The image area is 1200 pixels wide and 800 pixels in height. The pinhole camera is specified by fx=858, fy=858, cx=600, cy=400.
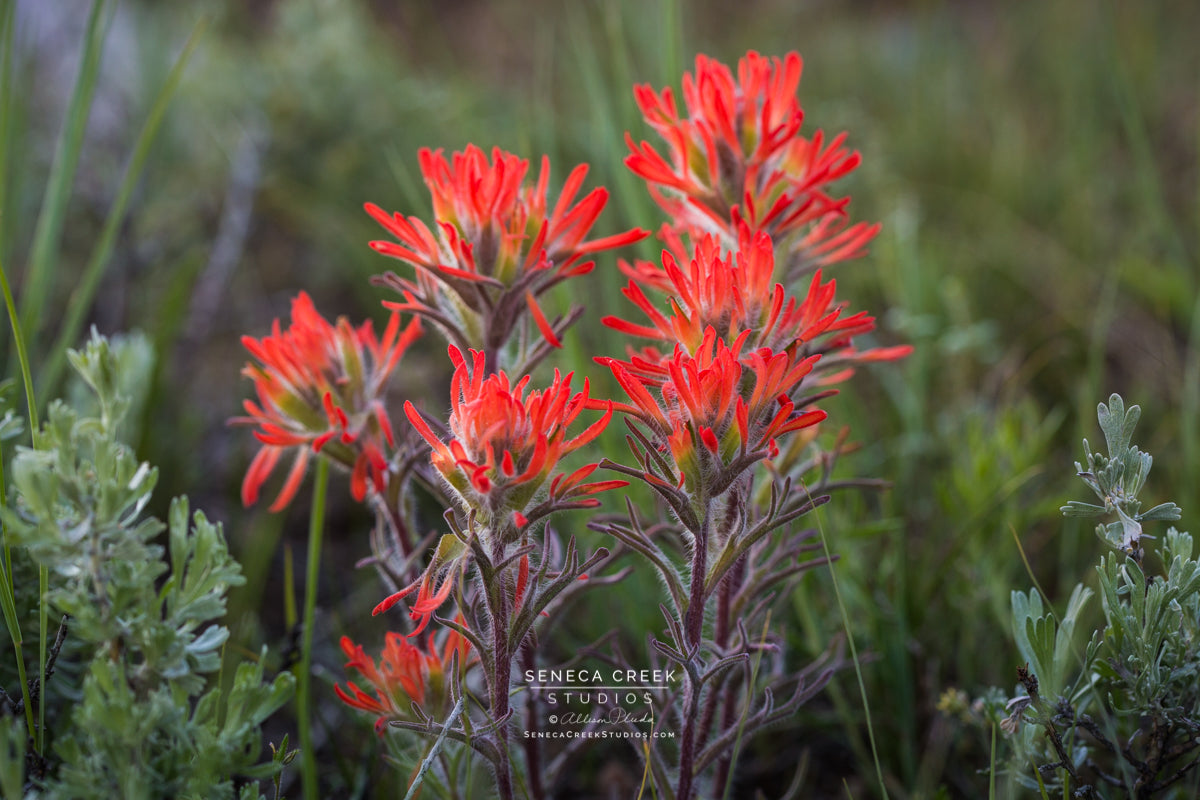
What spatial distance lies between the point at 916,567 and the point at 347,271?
2.08 metres

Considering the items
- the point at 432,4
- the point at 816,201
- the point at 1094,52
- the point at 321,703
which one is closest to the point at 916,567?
the point at 816,201

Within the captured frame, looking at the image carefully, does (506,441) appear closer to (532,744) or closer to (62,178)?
(532,744)

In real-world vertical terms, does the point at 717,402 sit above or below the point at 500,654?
above

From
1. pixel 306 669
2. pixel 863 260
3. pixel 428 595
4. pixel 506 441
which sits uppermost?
pixel 863 260

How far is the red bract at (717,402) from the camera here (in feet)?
2.78

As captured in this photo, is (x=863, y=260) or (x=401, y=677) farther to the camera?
(x=863, y=260)

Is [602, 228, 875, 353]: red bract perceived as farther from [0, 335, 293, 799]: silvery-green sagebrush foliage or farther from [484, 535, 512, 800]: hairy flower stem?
[0, 335, 293, 799]: silvery-green sagebrush foliage

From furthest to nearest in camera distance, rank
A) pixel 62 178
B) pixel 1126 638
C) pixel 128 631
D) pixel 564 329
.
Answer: pixel 62 178
pixel 564 329
pixel 1126 638
pixel 128 631

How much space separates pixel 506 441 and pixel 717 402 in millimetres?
218

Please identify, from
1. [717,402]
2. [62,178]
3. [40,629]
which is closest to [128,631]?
[40,629]

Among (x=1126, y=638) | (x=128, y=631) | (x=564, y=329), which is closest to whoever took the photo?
(x=128, y=631)

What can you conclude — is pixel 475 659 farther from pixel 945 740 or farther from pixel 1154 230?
pixel 1154 230

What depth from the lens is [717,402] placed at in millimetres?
870

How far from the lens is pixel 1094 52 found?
158 inches
